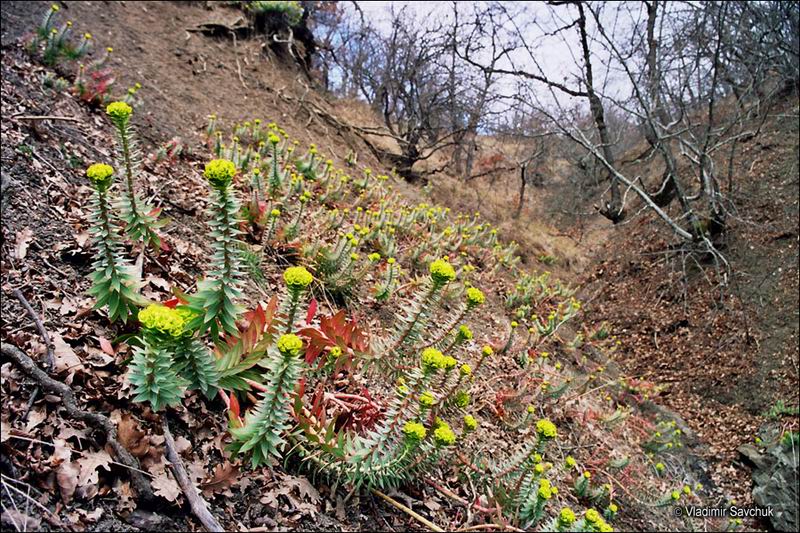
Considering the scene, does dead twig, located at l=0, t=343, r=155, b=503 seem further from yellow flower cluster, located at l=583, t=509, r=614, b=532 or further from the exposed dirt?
the exposed dirt

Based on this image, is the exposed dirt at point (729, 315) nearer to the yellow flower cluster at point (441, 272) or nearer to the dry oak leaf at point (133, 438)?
the yellow flower cluster at point (441, 272)

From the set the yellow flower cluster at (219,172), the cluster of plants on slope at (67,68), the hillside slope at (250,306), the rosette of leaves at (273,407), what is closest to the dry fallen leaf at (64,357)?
the hillside slope at (250,306)

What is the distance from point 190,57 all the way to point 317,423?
812 cm

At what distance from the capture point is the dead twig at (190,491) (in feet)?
5.51

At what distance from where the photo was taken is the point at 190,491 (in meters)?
1.74

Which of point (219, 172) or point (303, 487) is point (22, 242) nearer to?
point (219, 172)

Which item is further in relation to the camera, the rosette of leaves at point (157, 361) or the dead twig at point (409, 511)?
the dead twig at point (409, 511)

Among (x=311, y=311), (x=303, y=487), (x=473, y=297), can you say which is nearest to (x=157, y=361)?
(x=303, y=487)

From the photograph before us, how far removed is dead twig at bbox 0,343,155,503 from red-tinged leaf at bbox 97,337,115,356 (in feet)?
1.00

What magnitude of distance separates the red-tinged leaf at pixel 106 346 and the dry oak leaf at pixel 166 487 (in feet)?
2.30

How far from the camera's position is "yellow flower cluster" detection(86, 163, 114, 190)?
179 centimetres

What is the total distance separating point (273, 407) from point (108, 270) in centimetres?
99

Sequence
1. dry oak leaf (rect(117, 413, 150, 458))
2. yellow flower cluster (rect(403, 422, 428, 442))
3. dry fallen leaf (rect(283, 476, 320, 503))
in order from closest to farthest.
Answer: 1. dry oak leaf (rect(117, 413, 150, 458))
2. yellow flower cluster (rect(403, 422, 428, 442))
3. dry fallen leaf (rect(283, 476, 320, 503))

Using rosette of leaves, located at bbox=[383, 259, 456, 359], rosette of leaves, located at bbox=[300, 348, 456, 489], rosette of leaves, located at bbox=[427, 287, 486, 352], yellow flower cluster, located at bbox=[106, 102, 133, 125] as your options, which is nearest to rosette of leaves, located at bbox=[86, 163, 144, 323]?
yellow flower cluster, located at bbox=[106, 102, 133, 125]
